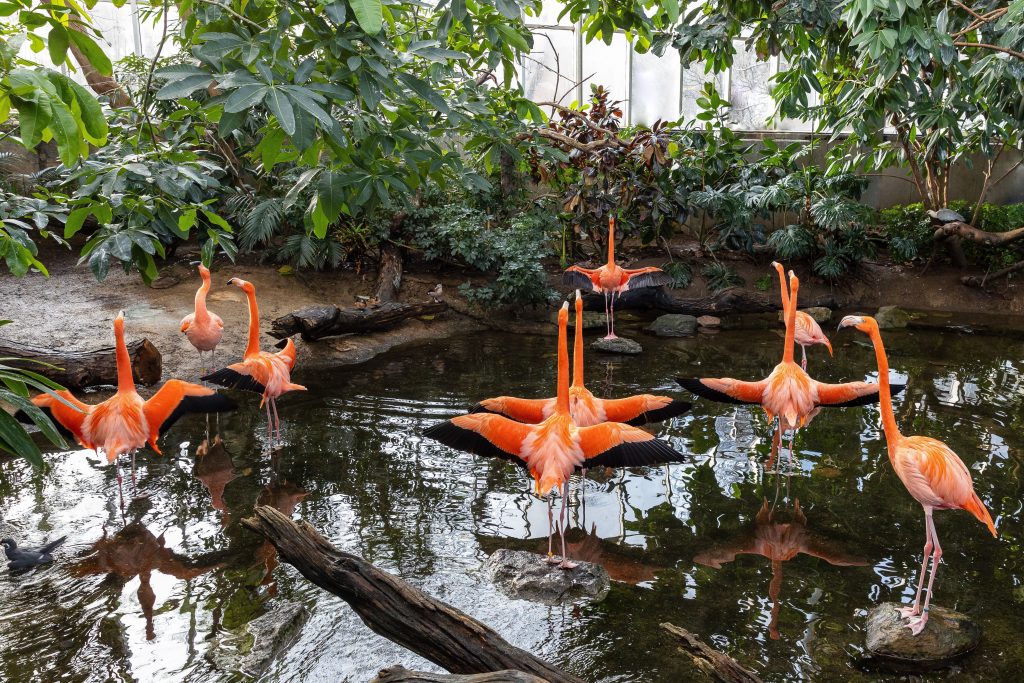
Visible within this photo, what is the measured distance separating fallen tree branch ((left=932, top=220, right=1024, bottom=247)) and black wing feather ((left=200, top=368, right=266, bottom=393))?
27.5 feet

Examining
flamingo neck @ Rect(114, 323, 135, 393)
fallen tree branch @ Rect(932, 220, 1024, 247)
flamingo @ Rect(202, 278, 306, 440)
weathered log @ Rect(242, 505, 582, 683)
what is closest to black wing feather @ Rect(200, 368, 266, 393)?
flamingo @ Rect(202, 278, 306, 440)

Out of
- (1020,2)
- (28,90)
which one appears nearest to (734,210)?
(1020,2)

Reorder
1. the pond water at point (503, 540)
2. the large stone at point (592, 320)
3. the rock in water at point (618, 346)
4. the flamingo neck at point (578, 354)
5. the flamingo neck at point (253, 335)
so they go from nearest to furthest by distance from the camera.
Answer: the pond water at point (503, 540) → the flamingo neck at point (578, 354) → the flamingo neck at point (253, 335) → the rock in water at point (618, 346) → the large stone at point (592, 320)

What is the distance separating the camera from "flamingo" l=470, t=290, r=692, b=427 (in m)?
4.66

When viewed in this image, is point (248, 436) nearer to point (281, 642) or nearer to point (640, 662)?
point (281, 642)

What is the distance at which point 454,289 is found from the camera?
1004cm

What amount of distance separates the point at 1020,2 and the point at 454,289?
6.75 m

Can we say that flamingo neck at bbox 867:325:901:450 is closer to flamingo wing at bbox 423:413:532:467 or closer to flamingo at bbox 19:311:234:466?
flamingo wing at bbox 423:413:532:467

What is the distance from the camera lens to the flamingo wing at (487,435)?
4.09m

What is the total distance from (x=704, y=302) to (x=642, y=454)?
6199 mm

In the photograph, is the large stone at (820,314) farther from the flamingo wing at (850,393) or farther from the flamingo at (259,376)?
the flamingo at (259,376)

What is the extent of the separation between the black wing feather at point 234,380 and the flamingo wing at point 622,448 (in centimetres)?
262

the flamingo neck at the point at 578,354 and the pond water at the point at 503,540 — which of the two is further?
the flamingo neck at the point at 578,354

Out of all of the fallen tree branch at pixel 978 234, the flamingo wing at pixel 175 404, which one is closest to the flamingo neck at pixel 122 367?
the flamingo wing at pixel 175 404
